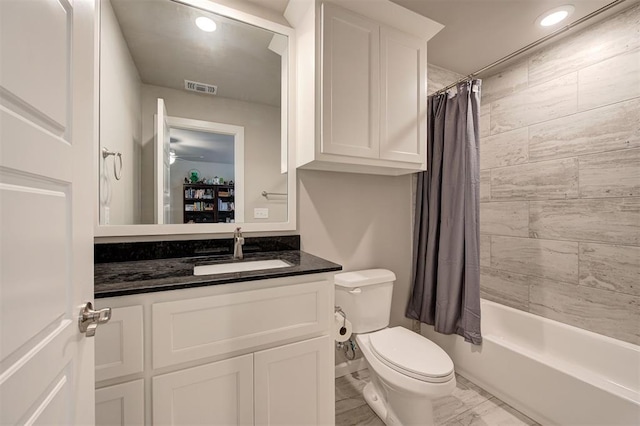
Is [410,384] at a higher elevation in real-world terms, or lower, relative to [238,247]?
lower

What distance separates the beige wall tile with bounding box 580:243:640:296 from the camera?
5.02ft

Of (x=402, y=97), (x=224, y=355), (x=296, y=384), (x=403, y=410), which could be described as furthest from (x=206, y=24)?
(x=403, y=410)

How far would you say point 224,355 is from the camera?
3.32 feet

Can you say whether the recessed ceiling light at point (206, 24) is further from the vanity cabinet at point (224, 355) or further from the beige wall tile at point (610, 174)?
the beige wall tile at point (610, 174)

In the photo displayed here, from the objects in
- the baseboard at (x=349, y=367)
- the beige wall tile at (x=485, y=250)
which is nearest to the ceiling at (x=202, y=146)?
the baseboard at (x=349, y=367)

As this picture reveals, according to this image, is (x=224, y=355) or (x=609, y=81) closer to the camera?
(x=224, y=355)

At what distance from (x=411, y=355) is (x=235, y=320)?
0.96m

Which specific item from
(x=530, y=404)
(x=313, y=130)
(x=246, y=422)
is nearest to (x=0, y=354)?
(x=246, y=422)

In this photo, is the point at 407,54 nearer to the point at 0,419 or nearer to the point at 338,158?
the point at 338,158

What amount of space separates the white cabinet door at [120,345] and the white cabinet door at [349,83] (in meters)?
1.13

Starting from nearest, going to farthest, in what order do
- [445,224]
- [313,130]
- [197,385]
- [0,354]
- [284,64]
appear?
[0,354] → [197,385] → [313,130] → [284,64] → [445,224]

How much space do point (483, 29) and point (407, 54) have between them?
0.60 metres

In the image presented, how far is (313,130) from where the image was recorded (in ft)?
4.83

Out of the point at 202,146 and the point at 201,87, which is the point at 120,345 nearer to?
the point at 202,146
